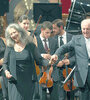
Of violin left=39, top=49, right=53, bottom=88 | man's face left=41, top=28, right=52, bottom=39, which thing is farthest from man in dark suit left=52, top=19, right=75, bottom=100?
man's face left=41, top=28, right=52, bottom=39

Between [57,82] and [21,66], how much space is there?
2.24 meters

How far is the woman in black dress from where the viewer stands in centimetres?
625

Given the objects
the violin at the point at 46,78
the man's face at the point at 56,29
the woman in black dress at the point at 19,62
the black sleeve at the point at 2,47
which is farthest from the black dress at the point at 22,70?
the man's face at the point at 56,29

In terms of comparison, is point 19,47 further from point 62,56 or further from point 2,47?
point 62,56

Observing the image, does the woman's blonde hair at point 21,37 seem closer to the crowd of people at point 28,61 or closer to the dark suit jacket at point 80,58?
the crowd of people at point 28,61

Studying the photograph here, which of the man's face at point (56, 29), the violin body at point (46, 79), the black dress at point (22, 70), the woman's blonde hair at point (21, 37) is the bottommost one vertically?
the violin body at point (46, 79)

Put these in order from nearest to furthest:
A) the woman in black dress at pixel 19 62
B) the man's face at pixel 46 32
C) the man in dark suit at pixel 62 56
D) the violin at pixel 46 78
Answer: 1. the woman in black dress at pixel 19 62
2. the violin at pixel 46 78
3. the man's face at pixel 46 32
4. the man in dark suit at pixel 62 56

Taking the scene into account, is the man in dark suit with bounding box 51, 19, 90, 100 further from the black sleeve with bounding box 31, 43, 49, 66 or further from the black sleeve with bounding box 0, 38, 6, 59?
the black sleeve with bounding box 0, 38, 6, 59

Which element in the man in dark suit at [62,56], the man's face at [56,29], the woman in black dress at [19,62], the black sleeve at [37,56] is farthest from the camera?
the man's face at [56,29]

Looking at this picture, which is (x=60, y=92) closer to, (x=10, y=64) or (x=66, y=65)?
(x=66, y=65)

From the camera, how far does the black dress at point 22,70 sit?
20.5ft

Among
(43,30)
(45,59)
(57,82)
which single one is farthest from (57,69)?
(45,59)

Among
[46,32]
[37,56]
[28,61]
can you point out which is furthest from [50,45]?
[28,61]

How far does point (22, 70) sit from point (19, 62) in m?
0.13
